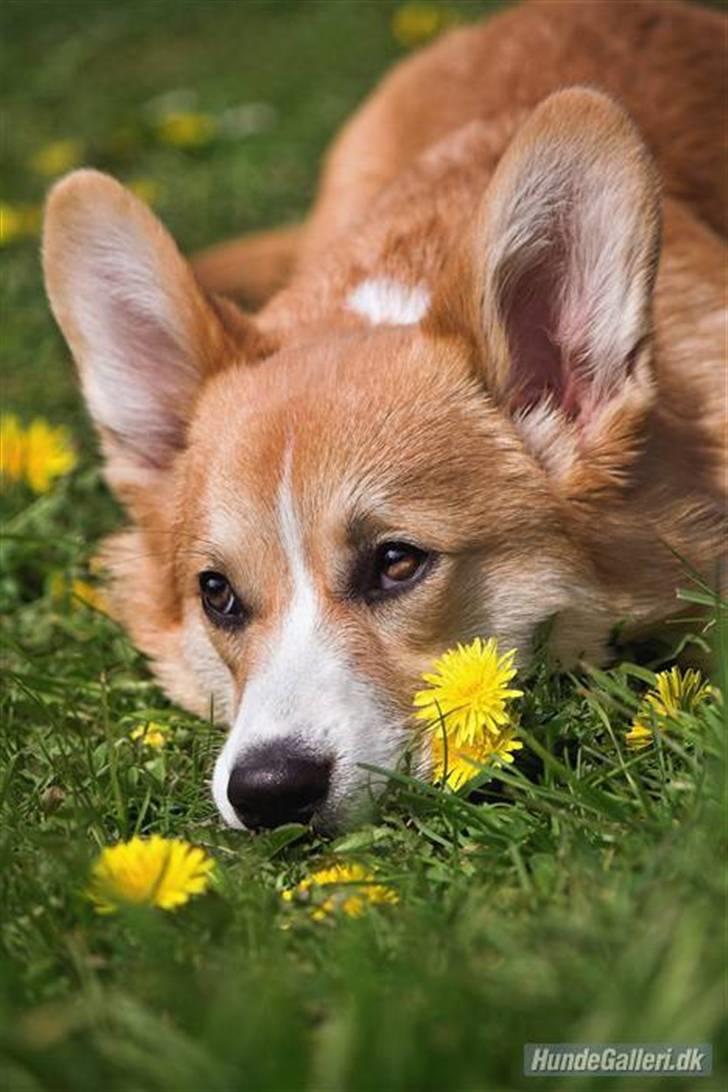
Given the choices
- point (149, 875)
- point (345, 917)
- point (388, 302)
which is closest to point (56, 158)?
point (388, 302)

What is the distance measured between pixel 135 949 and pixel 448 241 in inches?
78.3

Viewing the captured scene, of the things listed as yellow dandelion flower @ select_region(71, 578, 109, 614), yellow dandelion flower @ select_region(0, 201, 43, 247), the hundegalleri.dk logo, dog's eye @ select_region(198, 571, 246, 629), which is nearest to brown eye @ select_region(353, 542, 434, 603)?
dog's eye @ select_region(198, 571, 246, 629)

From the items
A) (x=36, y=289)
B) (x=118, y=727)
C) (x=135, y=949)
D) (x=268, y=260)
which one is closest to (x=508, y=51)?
(x=268, y=260)

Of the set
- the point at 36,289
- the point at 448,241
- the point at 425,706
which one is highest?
the point at 448,241

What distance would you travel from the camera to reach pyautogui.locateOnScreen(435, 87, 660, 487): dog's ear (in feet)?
10.4

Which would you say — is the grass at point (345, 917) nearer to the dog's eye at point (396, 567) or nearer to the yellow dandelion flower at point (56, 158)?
the dog's eye at point (396, 567)

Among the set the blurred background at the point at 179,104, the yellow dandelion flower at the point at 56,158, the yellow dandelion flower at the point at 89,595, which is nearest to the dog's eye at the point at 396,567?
the yellow dandelion flower at the point at 89,595

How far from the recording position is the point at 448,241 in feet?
12.6

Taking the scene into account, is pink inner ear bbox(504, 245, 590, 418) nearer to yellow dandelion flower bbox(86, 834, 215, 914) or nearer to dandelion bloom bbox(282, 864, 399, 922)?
dandelion bloom bbox(282, 864, 399, 922)

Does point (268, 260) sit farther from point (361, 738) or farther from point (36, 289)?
point (361, 738)

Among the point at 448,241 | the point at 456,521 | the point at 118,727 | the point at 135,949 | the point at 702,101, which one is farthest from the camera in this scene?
the point at 702,101

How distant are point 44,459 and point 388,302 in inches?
48.9

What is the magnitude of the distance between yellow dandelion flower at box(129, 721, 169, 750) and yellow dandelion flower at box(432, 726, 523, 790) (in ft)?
2.34

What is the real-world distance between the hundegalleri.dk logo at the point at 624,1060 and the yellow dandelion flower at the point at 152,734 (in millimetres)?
1551
